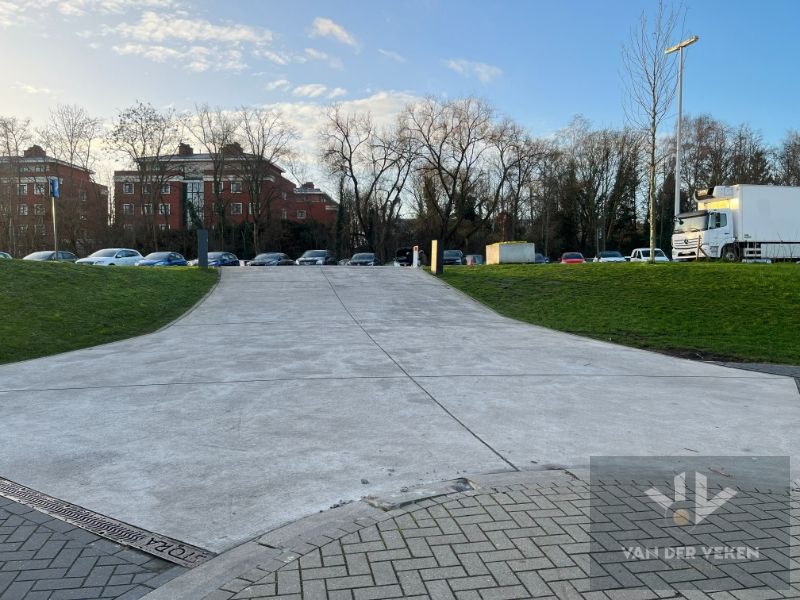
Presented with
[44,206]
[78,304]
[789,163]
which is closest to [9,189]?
[44,206]

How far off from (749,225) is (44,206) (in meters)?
55.2

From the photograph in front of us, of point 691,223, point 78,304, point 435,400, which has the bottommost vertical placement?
point 435,400

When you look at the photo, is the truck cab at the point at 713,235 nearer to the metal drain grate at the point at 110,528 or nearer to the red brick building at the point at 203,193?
the metal drain grate at the point at 110,528

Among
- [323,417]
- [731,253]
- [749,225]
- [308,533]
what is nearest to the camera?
[308,533]

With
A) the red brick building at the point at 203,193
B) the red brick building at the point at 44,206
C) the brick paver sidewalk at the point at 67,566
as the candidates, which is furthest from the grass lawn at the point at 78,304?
the red brick building at the point at 203,193

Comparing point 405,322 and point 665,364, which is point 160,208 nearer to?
point 405,322

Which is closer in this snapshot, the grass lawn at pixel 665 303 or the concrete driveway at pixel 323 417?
the concrete driveway at pixel 323 417

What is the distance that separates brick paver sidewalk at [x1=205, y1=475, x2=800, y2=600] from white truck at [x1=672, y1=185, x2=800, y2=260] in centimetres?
2735

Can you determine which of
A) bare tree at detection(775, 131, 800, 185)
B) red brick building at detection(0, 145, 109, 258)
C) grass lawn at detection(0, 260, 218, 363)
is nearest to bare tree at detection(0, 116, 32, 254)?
red brick building at detection(0, 145, 109, 258)

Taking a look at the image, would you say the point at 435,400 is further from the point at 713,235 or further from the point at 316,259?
the point at 316,259

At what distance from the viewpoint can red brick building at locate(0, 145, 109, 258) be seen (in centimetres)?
4847

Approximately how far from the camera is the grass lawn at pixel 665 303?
12227 mm

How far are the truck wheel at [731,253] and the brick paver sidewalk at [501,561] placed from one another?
90.2 ft

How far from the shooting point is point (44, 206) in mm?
51000
